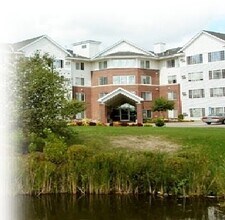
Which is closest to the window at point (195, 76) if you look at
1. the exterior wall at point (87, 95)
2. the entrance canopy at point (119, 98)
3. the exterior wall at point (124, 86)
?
the exterior wall at point (124, 86)

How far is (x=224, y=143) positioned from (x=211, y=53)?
38122mm

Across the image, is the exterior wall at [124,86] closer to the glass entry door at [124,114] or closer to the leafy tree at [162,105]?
the glass entry door at [124,114]

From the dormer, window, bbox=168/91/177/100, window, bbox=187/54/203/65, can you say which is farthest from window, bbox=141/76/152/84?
the dormer

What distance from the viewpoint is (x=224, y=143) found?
2270cm

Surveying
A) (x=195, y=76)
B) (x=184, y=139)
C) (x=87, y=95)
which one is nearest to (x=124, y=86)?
(x=87, y=95)

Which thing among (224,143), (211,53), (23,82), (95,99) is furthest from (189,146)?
(95,99)

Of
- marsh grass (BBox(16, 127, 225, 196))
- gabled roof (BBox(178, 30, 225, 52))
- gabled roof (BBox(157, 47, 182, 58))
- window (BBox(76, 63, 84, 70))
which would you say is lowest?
marsh grass (BBox(16, 127, 225, 196))

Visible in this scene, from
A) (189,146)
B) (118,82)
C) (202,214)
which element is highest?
(118,82)

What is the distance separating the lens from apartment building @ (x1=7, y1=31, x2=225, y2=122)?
193 feet

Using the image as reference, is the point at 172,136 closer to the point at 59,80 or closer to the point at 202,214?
the point at 59,80

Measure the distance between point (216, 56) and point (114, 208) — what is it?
47.2 m

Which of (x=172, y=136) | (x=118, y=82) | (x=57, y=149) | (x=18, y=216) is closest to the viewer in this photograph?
(x=18, y=216)

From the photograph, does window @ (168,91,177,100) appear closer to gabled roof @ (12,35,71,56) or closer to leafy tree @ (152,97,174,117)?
leafy tree @ (152,97,174,117)

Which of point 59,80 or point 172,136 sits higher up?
point 59,80
